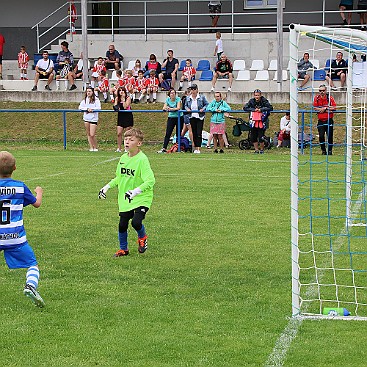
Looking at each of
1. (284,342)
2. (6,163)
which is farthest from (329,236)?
(6,163)

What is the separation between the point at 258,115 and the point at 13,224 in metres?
16.8

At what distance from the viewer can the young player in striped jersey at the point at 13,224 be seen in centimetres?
710

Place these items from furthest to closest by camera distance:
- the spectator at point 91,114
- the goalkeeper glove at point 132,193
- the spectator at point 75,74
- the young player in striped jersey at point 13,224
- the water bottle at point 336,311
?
the spectator at point 75,74 → the spectator at point 91,114 → the goalkeeper glove at point 132,193 → the young player in striped jersey at point 13,224 → the water bottle at point 336,311

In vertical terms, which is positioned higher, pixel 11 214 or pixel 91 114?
pixel 91 114

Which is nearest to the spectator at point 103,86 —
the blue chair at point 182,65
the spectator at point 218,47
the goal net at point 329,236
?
the blue chair at point 182,65

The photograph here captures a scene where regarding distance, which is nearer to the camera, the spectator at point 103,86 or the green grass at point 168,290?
the green grass at point 168,290

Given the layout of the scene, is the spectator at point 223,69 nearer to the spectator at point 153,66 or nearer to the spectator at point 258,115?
the spectator at point 153,66

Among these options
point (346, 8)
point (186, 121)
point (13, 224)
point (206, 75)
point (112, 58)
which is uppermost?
point (346, 8)

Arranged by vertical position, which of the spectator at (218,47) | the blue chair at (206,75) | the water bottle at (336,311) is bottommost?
the water bottle at (336,311)

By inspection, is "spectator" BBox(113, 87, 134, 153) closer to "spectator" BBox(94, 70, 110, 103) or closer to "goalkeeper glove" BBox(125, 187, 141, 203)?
"spectator" BBox(94, 70, 110, 103)

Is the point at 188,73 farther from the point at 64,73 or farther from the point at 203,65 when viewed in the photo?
the point at 64,73

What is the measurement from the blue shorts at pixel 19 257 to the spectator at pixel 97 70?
2283 centimetres

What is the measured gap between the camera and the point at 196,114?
2361 cm

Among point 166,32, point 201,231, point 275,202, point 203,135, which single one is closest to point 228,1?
point 166,32
